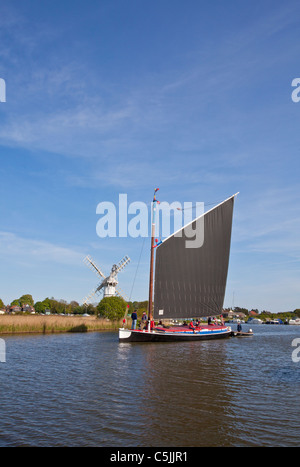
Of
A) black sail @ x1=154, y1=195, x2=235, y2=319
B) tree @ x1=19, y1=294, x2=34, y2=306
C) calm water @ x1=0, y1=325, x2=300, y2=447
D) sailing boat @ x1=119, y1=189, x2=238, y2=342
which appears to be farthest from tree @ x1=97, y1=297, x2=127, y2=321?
tree @ x1=19, y1=294, x2=34, y2=306

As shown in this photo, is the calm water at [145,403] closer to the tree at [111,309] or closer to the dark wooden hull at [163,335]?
the dark wooden hull at [163,335]

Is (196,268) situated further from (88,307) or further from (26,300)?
(26,300)

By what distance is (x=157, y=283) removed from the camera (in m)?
34.4

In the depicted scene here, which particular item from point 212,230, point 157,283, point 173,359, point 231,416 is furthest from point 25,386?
point 212,230

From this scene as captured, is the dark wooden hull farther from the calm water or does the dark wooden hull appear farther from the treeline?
the calm water

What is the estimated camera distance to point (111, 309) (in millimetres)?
50188

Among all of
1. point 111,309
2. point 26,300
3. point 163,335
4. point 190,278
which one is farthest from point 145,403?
point 26,300

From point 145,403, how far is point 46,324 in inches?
1121

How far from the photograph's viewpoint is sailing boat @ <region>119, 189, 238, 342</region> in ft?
112

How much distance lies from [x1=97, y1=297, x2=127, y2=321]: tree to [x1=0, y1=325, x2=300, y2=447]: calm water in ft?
97.7

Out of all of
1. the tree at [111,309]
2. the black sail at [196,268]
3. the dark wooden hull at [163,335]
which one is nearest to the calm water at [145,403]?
the dark wooden hull at [163,335]

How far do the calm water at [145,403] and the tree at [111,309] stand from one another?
97.7 feet

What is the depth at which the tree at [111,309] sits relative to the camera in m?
49.8
